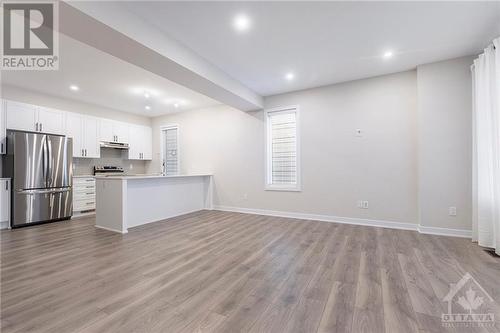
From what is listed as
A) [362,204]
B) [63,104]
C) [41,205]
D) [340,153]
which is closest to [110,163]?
[63,104]

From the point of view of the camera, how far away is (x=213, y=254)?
2.81 metres

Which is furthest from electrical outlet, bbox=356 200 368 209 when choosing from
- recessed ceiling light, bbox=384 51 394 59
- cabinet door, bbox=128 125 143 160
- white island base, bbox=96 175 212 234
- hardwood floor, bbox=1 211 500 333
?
cabinet door, bbox=128 125 143 160

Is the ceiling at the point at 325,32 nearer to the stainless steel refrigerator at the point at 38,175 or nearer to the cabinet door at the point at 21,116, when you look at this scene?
the stainless steel refrigerator at the point at 38,175

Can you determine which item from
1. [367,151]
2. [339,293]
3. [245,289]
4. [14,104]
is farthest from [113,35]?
[367,151]

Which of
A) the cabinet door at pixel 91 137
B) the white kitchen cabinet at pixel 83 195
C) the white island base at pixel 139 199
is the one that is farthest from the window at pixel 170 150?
the white kitchen cabinet at pixel 83 195

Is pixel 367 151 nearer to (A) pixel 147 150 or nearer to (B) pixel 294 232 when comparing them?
(B) pixel 294 232

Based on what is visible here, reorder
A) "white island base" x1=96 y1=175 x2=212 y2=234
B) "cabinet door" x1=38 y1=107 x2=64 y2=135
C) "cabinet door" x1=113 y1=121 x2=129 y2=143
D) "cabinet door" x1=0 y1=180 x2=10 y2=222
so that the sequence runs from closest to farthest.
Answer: "white island base" x1=96 y1=175 x2=212 y2=234
"cabinet door" x1=0 y1=180 x2=10 y2=222
"cabinet door" x1=38 y1=107 x2=64 y2=135
"cabinet door" x1=113 y1=121 x2=129 y2=143

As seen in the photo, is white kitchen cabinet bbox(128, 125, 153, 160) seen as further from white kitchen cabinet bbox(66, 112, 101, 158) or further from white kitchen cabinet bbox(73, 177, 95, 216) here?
white kitchen cabinet bbox(73, 177, 95, 216)

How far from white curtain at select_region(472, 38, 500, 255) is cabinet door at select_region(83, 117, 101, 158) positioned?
26.0 feet

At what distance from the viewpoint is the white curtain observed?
2.73 meters

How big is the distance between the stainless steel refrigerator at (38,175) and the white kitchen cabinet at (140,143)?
5.85ft

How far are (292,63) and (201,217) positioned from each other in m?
3.71

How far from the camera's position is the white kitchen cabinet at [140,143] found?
22.2ft

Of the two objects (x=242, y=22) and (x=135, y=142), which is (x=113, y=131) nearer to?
(x=135, y=142)
